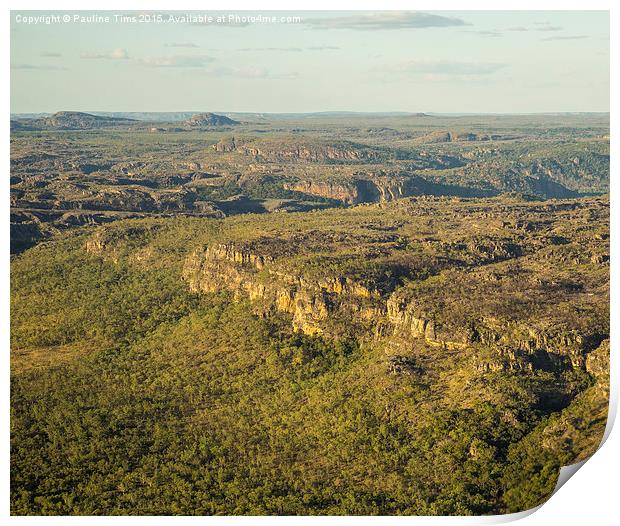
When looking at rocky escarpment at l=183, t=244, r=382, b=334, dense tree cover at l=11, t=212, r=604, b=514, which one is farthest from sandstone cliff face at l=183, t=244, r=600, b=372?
dense tree cover at l=11, t=212, r=604, b=514

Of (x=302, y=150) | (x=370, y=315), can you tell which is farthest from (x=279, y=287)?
(x=302, y=150)

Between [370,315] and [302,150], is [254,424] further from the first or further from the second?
[302,150]

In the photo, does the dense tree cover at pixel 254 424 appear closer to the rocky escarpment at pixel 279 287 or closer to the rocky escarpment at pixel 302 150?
the rocky escarpment at pixel 279 287

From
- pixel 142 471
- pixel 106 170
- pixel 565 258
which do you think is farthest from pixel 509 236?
pixel 106 170

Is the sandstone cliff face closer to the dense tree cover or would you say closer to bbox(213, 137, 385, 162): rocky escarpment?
the dense tree cover

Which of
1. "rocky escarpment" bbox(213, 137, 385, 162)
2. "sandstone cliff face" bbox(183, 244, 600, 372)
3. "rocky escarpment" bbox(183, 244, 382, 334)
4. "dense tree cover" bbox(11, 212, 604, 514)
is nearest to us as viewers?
"dense tree cover" bbox(11, 212, 604, 514)

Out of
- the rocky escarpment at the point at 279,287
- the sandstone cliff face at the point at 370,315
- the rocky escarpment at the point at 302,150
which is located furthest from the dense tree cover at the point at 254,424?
the rocky escarpment at the point at 302,150

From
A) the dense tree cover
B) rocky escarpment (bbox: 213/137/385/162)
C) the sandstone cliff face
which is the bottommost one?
the dense tree cover
